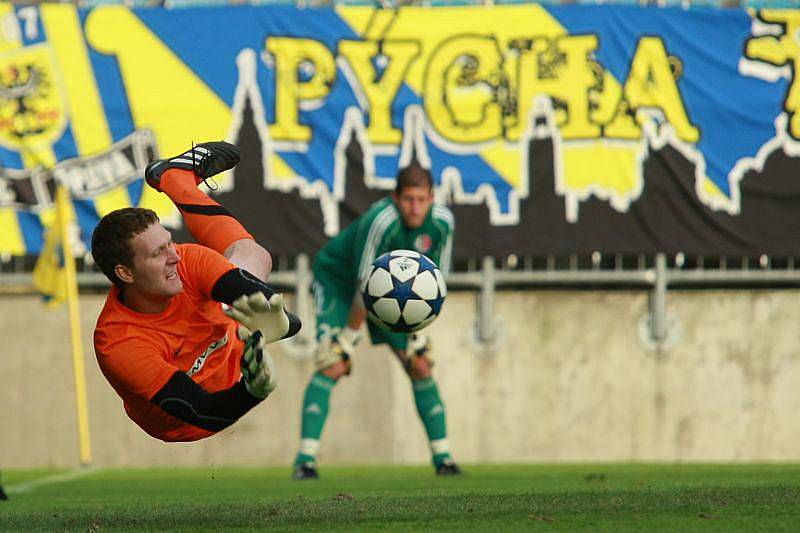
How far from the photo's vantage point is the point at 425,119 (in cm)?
1505

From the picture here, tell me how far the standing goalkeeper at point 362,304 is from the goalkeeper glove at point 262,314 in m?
4.16

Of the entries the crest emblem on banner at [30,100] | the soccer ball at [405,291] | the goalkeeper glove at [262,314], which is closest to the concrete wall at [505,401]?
the crest emblem on banner at [30,100]

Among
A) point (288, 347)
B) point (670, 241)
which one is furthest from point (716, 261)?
point (288, 347)

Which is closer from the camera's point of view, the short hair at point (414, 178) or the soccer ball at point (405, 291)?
the soccer ball at point (405, 291)

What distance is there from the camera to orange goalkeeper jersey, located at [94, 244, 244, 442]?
650 cm

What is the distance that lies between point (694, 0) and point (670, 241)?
8.54ft

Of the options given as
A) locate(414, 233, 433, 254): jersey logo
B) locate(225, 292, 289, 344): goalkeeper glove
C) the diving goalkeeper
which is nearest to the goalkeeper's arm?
the diving goalkeeper

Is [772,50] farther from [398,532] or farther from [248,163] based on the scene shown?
[398,532]

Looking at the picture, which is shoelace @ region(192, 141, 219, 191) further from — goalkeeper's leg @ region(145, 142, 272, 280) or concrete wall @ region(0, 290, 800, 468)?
concrete wall @ region(0, 290, 800, 468)

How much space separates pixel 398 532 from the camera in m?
5.73

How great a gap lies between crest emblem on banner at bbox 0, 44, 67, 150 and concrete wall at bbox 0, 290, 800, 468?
5.53 feet

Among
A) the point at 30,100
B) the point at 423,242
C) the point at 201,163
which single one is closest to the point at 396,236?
the point at 423,242

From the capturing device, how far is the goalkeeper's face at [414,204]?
10289mm

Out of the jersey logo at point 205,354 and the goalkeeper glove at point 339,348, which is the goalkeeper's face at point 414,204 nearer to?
the goalkeeper glove at point 339,348
